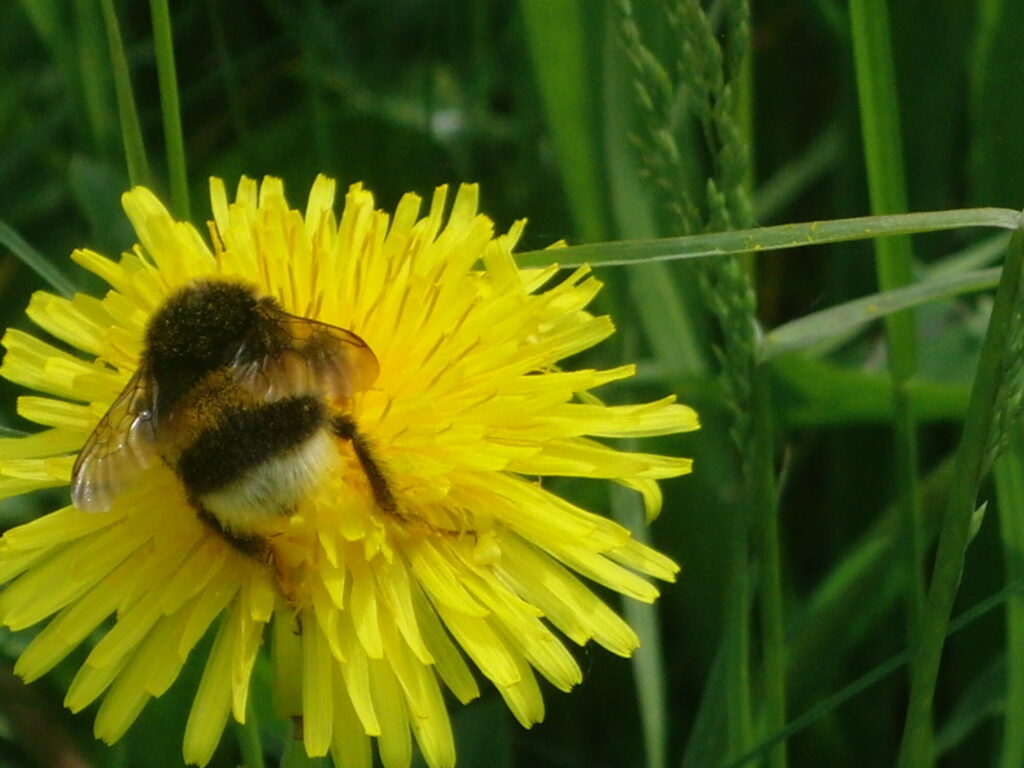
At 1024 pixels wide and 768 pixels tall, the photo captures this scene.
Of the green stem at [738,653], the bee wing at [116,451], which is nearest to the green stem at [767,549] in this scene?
the green stem at [738,653]

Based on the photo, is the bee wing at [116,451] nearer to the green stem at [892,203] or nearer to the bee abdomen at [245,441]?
the bee abdomen at [245,441]

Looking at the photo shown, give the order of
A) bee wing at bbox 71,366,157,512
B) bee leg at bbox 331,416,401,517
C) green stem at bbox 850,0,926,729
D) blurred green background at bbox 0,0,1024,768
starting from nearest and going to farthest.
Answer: bee wing at bbox 71,366,157,512 → bee leg at bbox 331,416,401,517 → green stem at bbox 850,0,926,729 → blurred green background at bbox 0,0,1024,768

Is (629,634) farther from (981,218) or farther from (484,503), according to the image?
(981,218)

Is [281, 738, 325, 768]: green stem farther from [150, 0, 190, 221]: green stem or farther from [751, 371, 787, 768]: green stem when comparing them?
[150, 0, 190, 221]: green stem

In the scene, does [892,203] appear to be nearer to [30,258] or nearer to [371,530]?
[371,530]

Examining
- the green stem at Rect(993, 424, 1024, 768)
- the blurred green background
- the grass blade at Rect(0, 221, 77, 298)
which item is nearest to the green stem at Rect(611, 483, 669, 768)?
the blurred green background

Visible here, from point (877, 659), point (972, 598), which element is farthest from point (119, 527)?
point (972, 598)

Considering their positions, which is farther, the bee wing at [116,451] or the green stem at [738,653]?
the green stem at [738,653]
